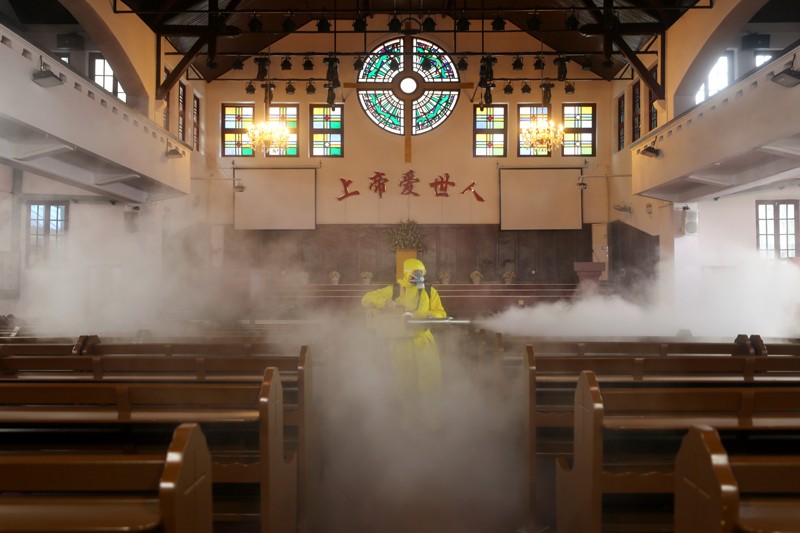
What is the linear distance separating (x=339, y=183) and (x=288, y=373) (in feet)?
44.9

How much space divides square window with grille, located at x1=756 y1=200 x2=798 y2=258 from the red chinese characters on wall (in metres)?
6.99

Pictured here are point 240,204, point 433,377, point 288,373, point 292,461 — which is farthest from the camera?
point 240,204

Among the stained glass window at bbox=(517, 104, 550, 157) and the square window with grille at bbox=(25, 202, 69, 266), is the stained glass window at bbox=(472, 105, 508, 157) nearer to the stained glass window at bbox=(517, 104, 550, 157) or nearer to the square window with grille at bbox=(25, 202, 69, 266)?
the stained glass window at bbox=(517, 104, 550, 157)

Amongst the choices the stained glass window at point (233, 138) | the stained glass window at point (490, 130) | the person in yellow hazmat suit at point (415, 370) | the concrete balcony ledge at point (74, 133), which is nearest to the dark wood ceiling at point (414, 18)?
the stained glass window at point (233, 138)

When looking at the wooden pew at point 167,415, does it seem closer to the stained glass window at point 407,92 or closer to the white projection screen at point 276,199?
the white projection screen at point 276,199

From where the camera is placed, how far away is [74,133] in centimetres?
821

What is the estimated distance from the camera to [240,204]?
56.1 feet

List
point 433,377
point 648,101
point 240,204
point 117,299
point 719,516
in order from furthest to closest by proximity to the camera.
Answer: point 240,204 → point 648,101 → point 117,299 → point 433,377 → point 719,516

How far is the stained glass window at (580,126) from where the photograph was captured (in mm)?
17312

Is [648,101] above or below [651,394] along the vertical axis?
above

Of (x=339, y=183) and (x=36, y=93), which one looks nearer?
(x=36, y=93)

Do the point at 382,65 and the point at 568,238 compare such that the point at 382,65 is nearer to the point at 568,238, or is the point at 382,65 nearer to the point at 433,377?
the point at 568,238

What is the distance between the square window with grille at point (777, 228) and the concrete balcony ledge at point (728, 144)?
1.66 metres


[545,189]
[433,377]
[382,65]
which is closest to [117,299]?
[433,377]
